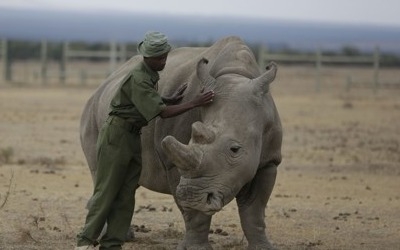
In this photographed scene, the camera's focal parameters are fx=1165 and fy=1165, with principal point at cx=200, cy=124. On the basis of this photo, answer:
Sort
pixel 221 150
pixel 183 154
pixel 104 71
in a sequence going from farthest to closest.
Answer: pixel 104 71, pixel 221 150, pixel 183 154

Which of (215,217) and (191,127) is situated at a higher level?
(191,127)

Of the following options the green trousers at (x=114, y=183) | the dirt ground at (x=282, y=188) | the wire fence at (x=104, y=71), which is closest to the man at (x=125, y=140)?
the green trousers at (x=114, y=183)

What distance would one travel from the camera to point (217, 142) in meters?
8.92

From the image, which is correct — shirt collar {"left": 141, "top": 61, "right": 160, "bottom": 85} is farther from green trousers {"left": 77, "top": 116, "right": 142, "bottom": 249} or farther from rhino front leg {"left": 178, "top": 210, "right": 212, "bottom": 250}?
rhino front leg {"left": 178, "top": 210, "right": 212, "bottom": 250}

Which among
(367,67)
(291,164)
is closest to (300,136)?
(291,164)

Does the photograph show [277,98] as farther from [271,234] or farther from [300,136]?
[271,234]

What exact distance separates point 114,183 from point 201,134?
1057 millimetres

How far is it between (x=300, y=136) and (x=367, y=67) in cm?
3939

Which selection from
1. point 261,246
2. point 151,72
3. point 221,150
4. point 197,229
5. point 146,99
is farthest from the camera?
point 261,246

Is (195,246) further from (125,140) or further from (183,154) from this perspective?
(183,154)

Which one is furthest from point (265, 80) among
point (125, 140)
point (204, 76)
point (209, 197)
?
point (125, 140)

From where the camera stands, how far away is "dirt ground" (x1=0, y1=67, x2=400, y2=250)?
11.7 meters

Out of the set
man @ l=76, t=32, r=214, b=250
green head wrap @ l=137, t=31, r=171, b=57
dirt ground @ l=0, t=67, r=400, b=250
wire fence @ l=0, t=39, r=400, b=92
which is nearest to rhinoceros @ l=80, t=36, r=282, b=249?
man @ l=76, t=32, r=214, b=250

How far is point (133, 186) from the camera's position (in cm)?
973
